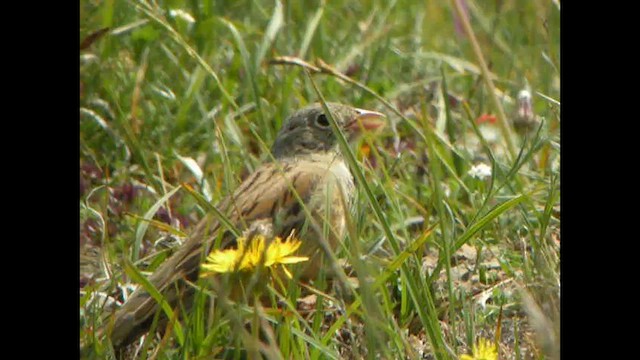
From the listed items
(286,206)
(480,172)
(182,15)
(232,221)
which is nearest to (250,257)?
(232,221)

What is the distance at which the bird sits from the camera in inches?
164

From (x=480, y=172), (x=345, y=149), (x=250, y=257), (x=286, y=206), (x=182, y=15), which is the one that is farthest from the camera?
(x=182, y=15)

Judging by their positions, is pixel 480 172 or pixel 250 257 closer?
pixel 250 257

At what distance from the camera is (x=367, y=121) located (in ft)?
18.2

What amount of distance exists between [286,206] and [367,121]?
850 mm

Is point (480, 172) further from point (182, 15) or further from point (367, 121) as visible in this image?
point (182, 15)

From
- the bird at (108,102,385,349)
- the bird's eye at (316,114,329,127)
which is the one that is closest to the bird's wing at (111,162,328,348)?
the bird at (108,102,385,349)

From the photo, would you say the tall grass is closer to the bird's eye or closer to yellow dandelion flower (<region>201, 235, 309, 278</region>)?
the bird's eye

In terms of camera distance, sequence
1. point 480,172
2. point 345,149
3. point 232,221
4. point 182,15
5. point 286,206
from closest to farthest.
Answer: point 345,149 → point 232,221 → point 286,206 → point 480,172 → point 182,15
